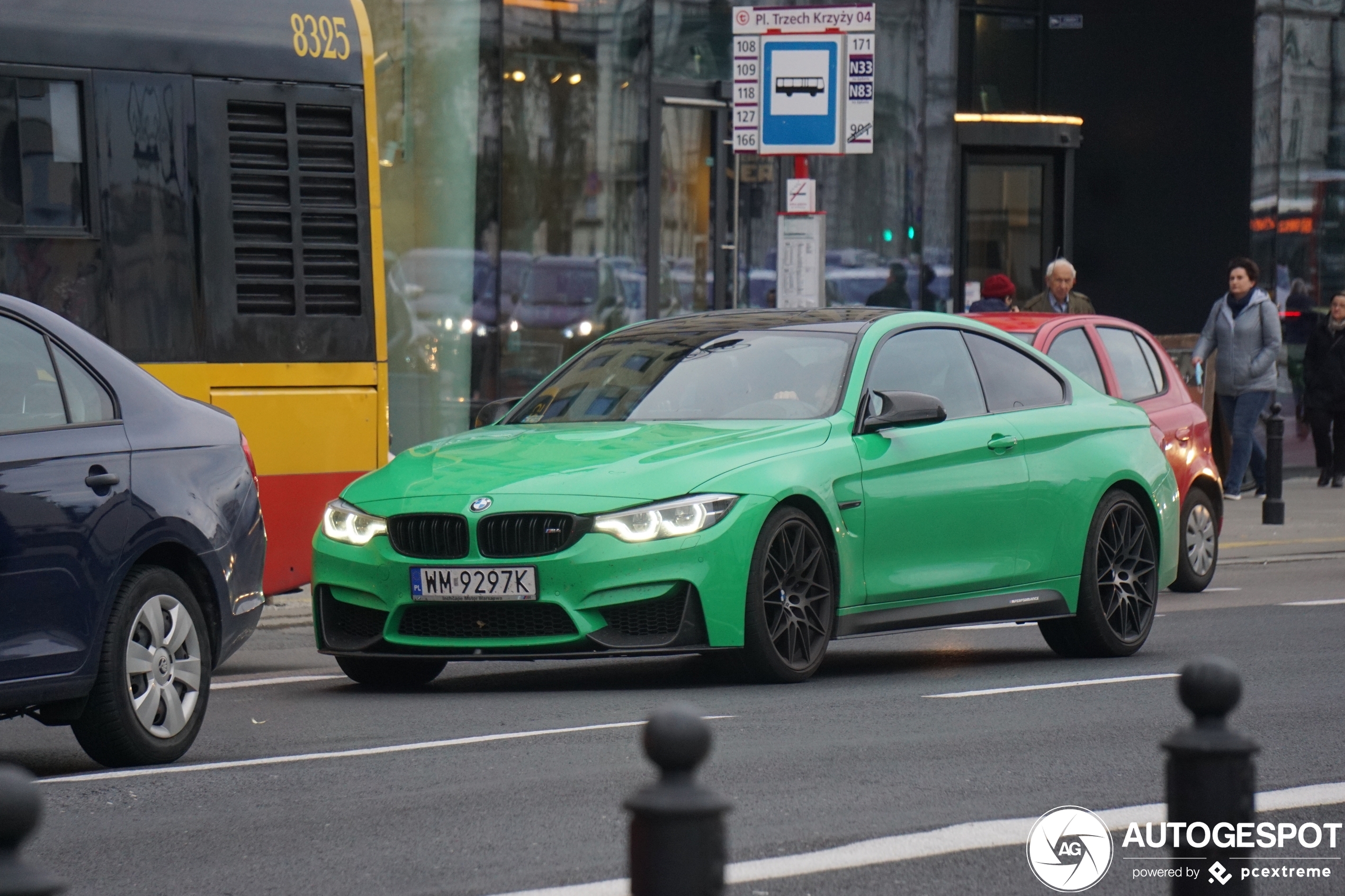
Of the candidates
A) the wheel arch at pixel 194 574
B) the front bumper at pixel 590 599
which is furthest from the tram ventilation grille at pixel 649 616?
the wheel arch at pixel 194 574

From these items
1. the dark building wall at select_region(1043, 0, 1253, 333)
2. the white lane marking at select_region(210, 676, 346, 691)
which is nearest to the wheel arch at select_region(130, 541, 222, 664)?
the white lane marking at select_region(210, 676, 346, 691)

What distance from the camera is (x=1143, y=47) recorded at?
83.5ft

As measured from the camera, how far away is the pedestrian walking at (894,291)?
22422 mm

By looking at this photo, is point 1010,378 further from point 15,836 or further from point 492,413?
point 15,836

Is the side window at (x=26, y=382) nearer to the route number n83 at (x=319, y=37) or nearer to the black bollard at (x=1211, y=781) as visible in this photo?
the route number n83 at (x=319, y=37)

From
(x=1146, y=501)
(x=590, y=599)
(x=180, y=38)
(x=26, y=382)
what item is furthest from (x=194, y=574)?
(x=1146, y=501)

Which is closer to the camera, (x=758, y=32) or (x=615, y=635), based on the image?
(x=615, y=635)

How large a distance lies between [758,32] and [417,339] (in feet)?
17.1

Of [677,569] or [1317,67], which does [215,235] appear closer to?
[677,569]

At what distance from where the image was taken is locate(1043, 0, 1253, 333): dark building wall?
81.9 feet

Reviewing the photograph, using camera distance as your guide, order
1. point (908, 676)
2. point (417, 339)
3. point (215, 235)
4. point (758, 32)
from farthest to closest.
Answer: point (417, 339) → point (758, 32) → point (215, 235) → point (908, 676)

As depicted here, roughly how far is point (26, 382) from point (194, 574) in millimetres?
920

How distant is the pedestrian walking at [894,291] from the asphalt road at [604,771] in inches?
487

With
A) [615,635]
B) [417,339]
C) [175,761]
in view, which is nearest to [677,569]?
[615,635]
